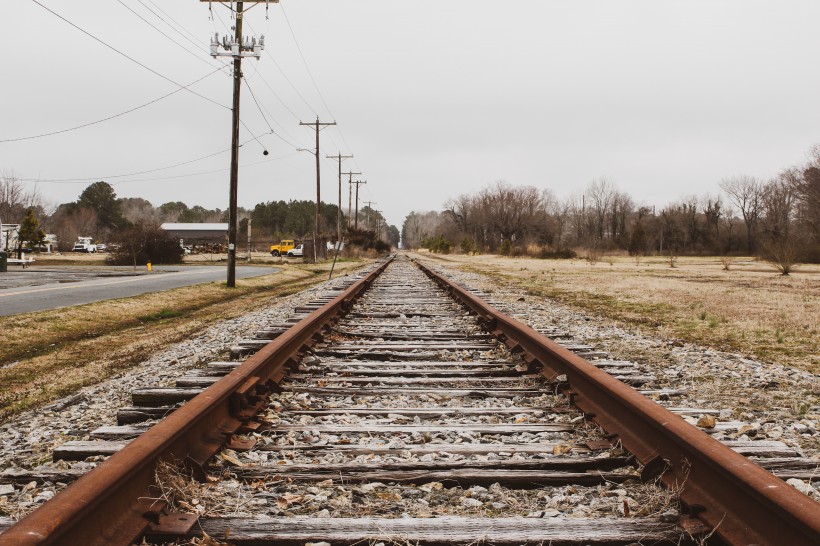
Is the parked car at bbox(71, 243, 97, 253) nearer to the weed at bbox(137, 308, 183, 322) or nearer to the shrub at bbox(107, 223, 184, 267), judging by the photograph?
the shrub at bbox(107, 223, 184, 267)

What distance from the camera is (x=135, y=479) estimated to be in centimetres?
199

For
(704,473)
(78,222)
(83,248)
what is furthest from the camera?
(78,222)

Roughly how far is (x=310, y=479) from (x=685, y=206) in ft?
354

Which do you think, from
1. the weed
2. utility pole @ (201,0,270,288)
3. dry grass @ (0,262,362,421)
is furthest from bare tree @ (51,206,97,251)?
dry grass @ (0,262,362,421)

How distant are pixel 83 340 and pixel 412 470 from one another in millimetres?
7625

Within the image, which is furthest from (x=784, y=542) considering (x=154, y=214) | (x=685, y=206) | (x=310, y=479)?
(x=154, y=214)

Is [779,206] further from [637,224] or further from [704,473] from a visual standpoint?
[704,473]

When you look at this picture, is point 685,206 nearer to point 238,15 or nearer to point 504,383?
point 238,15

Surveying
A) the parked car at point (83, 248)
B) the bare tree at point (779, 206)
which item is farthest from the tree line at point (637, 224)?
the parked car at point (83, 248)

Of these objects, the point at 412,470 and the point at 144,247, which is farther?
the point at 144,247

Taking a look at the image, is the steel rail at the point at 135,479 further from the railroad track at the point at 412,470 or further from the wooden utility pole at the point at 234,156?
the wooden utility pole at the point at 234,156

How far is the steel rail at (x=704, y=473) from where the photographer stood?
5.46ft

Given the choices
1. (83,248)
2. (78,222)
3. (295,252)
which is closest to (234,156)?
(295,252)

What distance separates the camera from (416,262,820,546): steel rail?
5.46 ft
